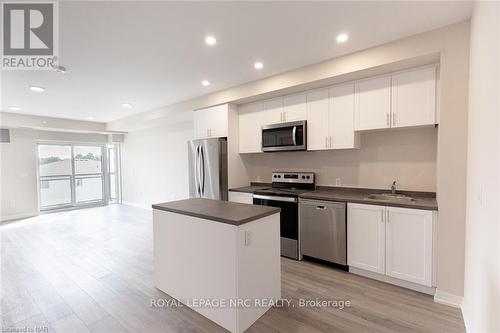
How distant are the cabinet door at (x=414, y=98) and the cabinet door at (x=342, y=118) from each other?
19.0 inches

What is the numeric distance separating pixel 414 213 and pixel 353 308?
1132mm

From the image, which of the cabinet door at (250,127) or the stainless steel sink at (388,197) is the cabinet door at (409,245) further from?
the cabinet door at (250,127)

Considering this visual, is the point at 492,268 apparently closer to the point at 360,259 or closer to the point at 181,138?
the point at 360,259

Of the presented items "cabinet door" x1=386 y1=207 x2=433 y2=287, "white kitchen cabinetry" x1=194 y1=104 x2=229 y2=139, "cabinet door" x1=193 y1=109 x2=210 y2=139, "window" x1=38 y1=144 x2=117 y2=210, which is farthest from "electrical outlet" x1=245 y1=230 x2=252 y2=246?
"window" x1=38 y1=144 x2=117 y2=210

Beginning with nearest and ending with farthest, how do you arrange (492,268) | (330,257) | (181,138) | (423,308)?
1. (492,268)
2. (423,308)
3. (330,257)
4. (181,138)

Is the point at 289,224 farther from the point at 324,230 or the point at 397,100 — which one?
the point at 397,100

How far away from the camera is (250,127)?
4105mm

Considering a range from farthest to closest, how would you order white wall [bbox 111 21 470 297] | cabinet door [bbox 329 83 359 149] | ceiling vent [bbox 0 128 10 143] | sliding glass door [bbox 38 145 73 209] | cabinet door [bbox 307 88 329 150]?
1. sliding glass door [bbox 38 145 73 209]
2. ceiling vent [bbox 0 128 10 143]
3. cabinet door [bbox 307 88 329 150]
4. cabinet door [bbox 329 83 359 149]
5. white wall [bbox 111 21 470 297]

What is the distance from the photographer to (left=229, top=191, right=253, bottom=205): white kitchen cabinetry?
3814 mm

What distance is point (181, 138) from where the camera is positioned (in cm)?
598

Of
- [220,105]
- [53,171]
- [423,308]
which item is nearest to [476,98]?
[423,308]

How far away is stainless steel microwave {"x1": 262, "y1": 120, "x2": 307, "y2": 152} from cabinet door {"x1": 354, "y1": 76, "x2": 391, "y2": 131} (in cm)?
74

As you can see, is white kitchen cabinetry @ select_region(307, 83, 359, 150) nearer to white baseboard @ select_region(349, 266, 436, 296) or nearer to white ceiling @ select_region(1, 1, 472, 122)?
white ceiling @ select_region(1, 1, 472, 122)

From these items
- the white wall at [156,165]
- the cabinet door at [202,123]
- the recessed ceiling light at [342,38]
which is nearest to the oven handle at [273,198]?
the cabinet door at [202,123]
